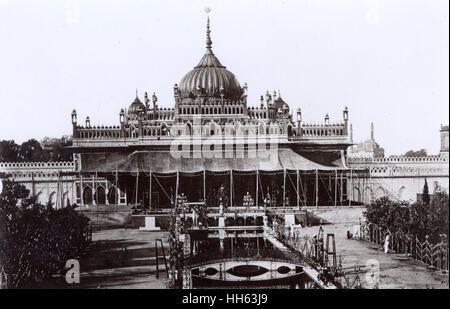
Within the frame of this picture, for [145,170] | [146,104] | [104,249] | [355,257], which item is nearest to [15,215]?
[104,249]

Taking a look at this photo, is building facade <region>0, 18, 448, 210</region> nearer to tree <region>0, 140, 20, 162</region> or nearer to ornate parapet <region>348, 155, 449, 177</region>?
ornate parapet <region>348, 155, 449, 177</region>

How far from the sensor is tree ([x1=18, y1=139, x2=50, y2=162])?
5319cm

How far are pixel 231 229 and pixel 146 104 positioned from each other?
20781 millimetres

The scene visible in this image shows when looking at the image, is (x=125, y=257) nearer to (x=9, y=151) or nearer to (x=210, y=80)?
(x=210, y=80)

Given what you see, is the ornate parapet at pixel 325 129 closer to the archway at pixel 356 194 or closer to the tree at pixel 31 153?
the archway at pixel 356 194

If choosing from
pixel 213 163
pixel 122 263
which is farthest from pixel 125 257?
pixel 213 163

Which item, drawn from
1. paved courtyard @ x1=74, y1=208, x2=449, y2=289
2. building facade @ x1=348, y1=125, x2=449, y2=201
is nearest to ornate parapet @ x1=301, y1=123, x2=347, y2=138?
building facade @ x1=348, y1=125, x2=449, y2=201

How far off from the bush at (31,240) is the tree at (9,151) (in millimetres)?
27591

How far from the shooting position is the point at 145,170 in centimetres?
3450

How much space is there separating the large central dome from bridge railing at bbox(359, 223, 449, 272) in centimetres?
1894

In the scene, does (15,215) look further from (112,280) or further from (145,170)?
(145,170)

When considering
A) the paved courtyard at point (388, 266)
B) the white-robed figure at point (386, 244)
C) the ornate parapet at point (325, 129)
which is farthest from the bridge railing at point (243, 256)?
the ornate parapet at point (325, 129)

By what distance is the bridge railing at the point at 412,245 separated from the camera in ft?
59.1
